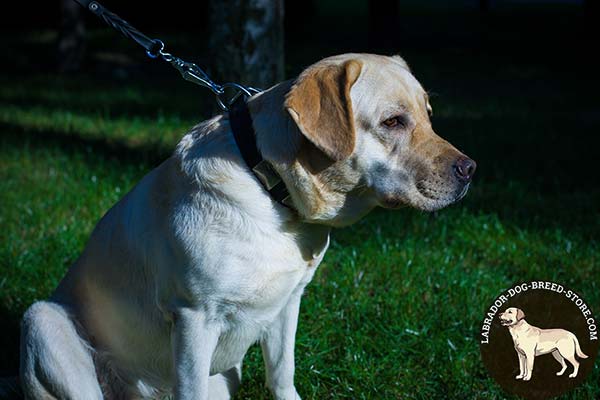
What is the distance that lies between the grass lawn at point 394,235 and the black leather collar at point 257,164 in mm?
1090

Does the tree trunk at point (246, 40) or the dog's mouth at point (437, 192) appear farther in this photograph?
the tree trunk at point (246, 40)

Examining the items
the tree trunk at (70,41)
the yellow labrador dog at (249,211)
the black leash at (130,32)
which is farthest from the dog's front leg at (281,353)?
the tree trunk at (70,41)

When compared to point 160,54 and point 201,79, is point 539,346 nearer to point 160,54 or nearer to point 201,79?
point 201,79

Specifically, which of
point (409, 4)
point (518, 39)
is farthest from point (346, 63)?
point (409, 4)

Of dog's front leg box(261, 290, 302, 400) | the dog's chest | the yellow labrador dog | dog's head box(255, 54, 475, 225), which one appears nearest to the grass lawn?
dog's front leg box(261, 290, 302, 400)

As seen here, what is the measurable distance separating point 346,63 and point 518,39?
564 inches

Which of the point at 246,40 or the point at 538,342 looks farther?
the point at 246,40

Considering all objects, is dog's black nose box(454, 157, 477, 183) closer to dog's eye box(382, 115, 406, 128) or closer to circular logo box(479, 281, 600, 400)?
dog's eye box(382, 115, 406, 128)

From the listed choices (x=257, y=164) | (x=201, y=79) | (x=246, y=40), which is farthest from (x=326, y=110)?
(x=246, y=40)

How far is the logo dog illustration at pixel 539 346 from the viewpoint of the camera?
324 cm

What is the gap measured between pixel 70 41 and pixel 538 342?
1061cm

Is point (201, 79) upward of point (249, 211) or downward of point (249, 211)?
upward

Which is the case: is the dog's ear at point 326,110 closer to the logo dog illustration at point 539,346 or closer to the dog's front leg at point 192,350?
the dog's front leg at point 192,350

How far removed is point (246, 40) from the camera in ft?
17.5
